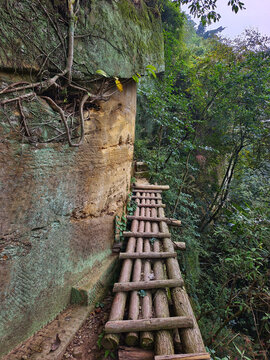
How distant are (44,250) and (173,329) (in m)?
1.43

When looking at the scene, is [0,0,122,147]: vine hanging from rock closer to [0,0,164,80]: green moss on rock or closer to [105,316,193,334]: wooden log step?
[0,0,164,80]: green moss on rock

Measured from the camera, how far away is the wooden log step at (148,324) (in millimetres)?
1631

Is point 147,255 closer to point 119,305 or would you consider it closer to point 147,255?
point 147,255

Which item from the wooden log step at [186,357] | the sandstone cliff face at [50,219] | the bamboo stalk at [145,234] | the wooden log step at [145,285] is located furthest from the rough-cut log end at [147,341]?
the bamboo stalk at [145,234]

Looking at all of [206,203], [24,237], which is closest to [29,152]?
[24,237]

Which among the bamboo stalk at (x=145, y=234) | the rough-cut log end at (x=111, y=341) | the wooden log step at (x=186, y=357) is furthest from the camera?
the bamboo stalk at (x=145, y=234)

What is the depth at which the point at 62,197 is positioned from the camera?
198 cm

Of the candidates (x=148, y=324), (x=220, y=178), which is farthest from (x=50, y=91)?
(x=220, y=178)

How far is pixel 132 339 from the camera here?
161 centimetres

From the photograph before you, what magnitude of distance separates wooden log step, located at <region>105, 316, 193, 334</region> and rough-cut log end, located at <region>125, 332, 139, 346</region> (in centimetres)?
3

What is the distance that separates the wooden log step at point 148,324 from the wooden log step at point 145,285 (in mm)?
399

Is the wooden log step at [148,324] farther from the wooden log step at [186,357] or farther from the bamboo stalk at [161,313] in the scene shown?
the wooden log step at [186,357]

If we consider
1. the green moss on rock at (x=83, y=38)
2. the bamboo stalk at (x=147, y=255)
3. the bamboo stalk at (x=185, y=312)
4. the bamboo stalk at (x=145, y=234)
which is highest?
the green moss on rock at (x=83, y=38)

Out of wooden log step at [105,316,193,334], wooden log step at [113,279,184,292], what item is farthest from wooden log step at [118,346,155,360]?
wooden log step at [113,279,184,292]
